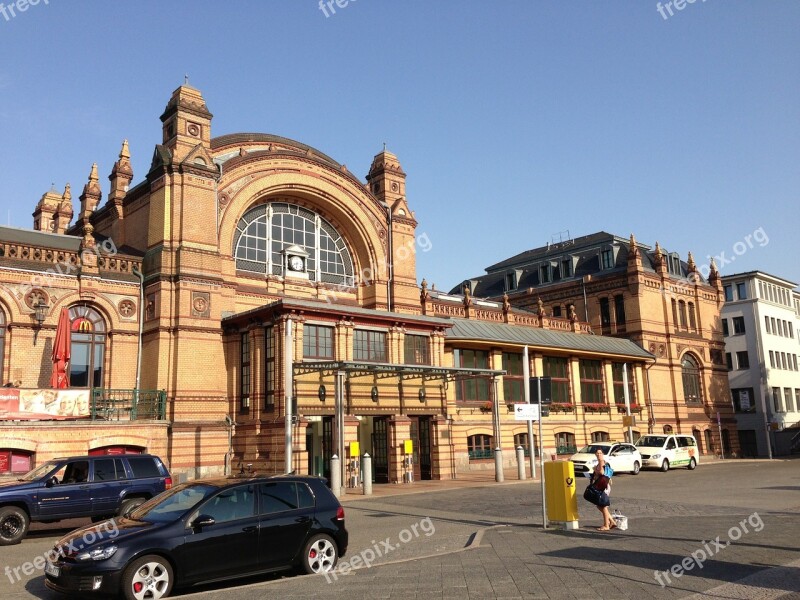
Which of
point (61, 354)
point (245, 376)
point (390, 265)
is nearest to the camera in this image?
point (61, 354)

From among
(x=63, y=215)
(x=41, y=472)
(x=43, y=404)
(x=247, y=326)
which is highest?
(x=63, y=215)

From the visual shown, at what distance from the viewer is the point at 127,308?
1134 inches

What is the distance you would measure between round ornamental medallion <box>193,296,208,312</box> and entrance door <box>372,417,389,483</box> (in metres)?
9.14

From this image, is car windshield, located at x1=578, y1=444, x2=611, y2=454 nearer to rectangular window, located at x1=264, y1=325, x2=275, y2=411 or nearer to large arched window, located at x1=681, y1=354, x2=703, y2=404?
rectangular window, located at x1=264, y1=325, x2=275, y2=411

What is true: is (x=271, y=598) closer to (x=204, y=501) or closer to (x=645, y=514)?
(x=204, y=501)

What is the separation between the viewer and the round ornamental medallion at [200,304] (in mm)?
28684

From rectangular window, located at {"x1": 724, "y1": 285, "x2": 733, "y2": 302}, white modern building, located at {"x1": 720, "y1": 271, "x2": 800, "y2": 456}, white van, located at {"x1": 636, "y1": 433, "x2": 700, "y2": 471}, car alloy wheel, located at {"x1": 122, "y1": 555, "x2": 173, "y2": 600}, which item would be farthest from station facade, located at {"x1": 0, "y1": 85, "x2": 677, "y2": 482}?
rectangular window, located at {"x1": 724, "y1": 285, "x2": 733, "y2": 302}

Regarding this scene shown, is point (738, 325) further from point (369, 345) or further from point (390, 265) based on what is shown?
point (369, 345)

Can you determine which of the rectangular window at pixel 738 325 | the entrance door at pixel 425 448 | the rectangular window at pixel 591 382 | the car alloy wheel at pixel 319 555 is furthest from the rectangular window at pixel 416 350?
the rectangular window at pixel 738 325

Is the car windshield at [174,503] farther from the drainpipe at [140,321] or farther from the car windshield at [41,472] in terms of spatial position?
the drainpipe at [140,321]

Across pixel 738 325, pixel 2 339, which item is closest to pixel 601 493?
pixel 2 339

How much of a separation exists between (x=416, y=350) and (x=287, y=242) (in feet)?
27.1

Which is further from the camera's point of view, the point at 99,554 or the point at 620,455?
the point at 620,455

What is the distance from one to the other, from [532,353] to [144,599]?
3153cm
